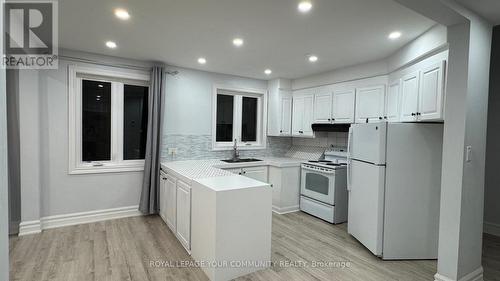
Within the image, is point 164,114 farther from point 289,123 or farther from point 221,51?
point 289,123

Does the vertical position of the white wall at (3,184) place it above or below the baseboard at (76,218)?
above

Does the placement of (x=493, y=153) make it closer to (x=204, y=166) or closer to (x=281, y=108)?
(x=281, y=108)

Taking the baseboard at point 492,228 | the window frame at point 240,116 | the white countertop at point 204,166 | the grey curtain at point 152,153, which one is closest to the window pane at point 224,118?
the window frame at point 240,116

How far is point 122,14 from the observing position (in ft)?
7.79

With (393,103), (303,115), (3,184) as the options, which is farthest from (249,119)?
(3,184)

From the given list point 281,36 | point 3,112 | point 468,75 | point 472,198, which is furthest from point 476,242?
point 3,112

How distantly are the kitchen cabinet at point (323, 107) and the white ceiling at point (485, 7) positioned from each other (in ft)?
7.49

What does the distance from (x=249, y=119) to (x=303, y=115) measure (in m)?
1.10

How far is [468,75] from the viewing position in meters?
2.12

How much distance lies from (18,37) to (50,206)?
217 centimetres

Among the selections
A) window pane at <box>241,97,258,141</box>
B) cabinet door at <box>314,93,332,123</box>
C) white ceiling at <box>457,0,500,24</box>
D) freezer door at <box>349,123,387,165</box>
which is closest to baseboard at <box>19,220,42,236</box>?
window pane at <box>241,97,258,141</box>

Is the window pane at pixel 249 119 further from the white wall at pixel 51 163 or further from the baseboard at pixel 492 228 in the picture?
the baseboard at pixel 492 228

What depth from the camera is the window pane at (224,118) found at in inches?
189

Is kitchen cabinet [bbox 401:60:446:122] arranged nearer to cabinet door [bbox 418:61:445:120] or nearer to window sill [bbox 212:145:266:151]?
cabinet door [bbox 418:61:445:120]
